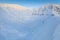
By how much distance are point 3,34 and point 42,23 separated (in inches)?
15.4

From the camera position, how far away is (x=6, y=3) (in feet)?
4.54

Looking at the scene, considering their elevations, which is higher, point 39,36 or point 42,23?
point 42,23

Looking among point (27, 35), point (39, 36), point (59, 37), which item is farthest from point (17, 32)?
point (59, 37)

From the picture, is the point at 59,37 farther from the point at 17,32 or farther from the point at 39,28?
the point at 17,32

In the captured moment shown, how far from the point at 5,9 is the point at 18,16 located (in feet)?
0.48

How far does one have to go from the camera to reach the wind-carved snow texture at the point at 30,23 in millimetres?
1338

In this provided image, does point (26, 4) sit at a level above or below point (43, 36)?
above

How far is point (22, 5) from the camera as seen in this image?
54.1 inches

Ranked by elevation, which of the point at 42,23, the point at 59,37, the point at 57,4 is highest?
the point at 57,4

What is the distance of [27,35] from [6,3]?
37 centimetres

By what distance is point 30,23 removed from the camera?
136cm

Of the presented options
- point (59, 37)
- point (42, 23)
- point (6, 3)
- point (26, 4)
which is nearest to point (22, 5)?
point (26, 4)

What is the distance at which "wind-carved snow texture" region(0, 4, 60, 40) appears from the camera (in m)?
1.34

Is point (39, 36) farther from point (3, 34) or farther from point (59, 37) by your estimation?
point (3, 34)
